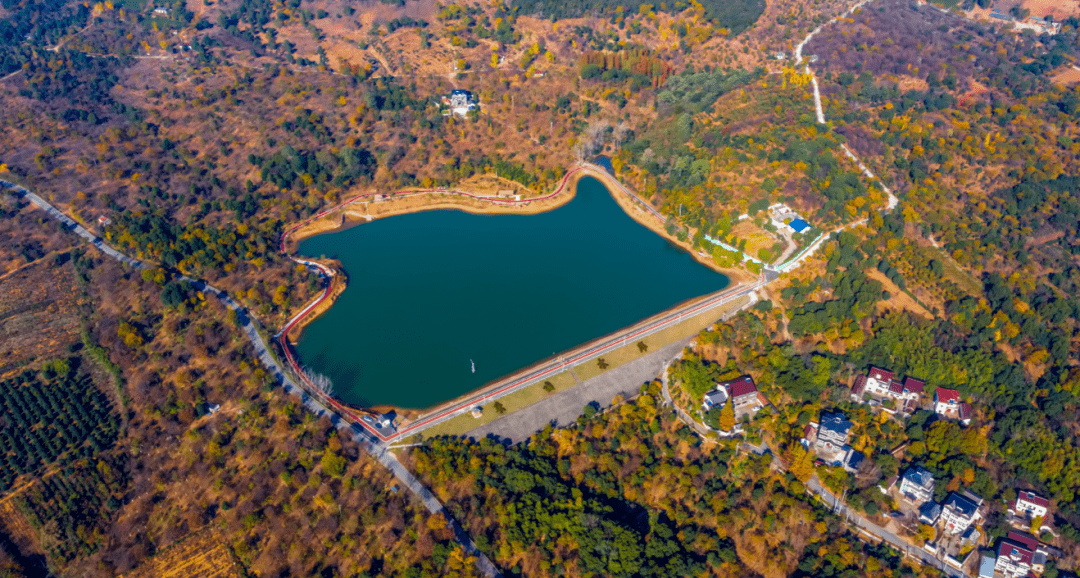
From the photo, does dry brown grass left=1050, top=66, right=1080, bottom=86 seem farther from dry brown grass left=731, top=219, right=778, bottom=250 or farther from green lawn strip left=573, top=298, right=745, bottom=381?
green lawn strip left=573, top=298, right=745, bottom=381

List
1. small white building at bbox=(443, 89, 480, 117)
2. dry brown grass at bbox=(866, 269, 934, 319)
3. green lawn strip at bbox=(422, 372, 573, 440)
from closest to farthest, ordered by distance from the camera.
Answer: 1. green lawn strip at bbox=(422, 372, 573, 440)
2. dry brown grass at bbox=(866, 269, 934, 319)
3. small white building at bbox=(443, 89, 480, 117)

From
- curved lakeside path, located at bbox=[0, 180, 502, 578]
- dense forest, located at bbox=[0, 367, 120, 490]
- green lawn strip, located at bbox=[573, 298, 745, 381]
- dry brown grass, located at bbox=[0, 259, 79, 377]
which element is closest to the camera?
curved lakeside path, located at bbox=[0, 180, 502, 578]

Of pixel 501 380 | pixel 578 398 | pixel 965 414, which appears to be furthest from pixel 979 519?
pixel 501 380

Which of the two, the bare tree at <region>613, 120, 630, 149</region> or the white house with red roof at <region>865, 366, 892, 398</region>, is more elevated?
the bare tree at <region>613, 120, 630, 149</region>

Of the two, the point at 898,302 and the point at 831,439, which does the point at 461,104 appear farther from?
the point at 831,439

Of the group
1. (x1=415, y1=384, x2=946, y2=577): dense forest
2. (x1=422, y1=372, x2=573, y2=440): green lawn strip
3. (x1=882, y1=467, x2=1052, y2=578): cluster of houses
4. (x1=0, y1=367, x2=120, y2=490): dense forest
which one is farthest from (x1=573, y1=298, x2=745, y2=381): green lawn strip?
(x1=0, y1=367, x2=120, y2=490): dense forest

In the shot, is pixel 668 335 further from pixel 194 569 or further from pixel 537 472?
pixel 194 569

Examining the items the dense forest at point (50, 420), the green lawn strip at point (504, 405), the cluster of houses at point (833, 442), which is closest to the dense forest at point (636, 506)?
the green lawn strip at point (504, 405)
